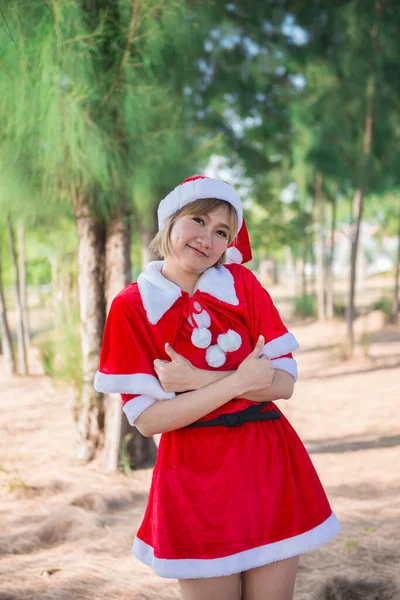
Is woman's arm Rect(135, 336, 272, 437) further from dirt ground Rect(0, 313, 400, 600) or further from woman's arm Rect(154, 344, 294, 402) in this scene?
dirt ground Rect(0, 313, 400, 600)

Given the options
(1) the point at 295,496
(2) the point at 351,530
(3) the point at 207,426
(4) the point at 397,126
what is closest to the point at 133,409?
(3) the point at 207,426

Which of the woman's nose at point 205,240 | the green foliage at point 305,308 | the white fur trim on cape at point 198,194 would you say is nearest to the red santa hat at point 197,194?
the white fur trim on cape at point 198,194

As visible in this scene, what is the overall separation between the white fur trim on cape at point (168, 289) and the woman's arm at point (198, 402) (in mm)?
174

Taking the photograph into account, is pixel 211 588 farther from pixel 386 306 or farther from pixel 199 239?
pixel 386 306

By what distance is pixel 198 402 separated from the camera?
1308 millimetres

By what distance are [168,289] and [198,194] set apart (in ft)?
0.80

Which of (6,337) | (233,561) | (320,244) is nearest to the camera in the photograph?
(233,561)

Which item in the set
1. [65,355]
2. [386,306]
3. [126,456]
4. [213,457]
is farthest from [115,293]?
[386,306]

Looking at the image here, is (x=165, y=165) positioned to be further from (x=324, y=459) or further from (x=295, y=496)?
(x=295, y=496)

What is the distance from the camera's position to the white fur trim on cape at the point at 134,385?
1.33 m

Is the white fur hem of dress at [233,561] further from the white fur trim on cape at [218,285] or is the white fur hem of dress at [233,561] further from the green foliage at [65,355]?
the green foliage at [65,355]

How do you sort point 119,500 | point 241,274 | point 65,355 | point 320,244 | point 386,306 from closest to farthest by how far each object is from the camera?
1. point 241,274
2. point 119,500
3. point 65,355
4. point 320,244
5. point 386,306

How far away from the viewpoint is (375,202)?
18.6 metres

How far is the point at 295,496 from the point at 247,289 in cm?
50
